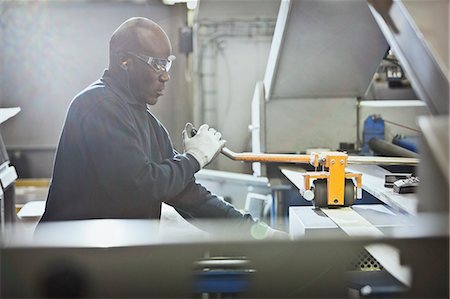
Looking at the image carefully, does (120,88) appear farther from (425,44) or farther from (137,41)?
(425,44)

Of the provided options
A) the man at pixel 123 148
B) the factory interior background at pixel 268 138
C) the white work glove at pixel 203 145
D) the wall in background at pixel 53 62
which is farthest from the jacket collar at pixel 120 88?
the wall in background at pixel 53 62

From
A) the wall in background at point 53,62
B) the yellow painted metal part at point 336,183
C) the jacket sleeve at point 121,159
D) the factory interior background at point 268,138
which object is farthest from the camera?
the wall in background at point 53,62

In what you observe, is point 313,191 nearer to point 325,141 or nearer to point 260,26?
point 325,141

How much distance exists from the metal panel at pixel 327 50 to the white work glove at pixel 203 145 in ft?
2.20

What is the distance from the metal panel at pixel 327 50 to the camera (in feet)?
7.48

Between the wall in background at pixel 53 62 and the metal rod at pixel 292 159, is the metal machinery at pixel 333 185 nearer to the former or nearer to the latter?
the metal rod at pixel 292 159

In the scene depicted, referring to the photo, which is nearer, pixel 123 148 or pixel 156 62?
pixel 123 148

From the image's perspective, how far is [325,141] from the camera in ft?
9.50

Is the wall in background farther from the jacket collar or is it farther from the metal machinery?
the jacket collar

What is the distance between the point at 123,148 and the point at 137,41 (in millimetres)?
392

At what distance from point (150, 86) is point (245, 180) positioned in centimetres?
150

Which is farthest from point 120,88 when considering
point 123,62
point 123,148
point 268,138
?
point 268,138

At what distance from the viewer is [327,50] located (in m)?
2.52

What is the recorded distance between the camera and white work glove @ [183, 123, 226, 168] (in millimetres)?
1839
